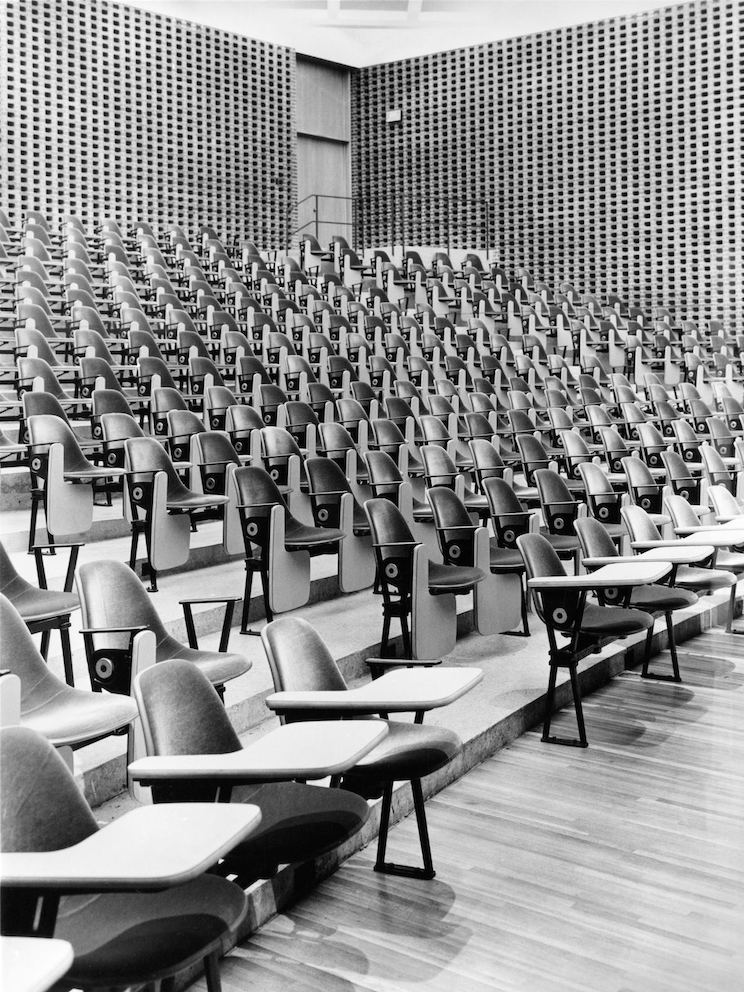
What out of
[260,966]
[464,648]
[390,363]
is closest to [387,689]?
[260,966]

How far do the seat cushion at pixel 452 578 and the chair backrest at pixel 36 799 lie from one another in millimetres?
2030

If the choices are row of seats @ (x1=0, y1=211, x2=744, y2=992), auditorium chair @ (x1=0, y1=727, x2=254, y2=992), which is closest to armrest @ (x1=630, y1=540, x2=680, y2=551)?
row of seats @ (x1=0, y1=211, x2=744, y2=992)

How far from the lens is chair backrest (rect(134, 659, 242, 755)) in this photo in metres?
1.73

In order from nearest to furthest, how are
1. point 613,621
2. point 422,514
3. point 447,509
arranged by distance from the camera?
point 613,621, point 447,509, point 422,514

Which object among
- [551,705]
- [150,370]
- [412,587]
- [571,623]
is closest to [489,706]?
[551,705]

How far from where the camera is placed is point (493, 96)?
12547mm

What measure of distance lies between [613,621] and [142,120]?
378 inches

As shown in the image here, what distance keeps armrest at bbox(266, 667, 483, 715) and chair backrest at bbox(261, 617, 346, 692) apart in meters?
0.20

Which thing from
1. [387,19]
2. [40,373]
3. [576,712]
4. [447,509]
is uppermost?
[387,19]

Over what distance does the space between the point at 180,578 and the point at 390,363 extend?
11.9 feet

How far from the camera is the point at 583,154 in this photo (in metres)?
11.9

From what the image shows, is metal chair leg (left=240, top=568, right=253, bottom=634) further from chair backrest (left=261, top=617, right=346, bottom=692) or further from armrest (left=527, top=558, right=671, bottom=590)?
chair backrest (left=261, top=617, right=346, bottom=692)

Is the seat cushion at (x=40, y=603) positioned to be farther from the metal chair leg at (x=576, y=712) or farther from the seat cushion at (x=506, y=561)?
the seat cushion at (x=506, y=561)

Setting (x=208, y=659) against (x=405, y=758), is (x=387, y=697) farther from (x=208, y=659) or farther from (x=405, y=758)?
(x=208, y=659)
